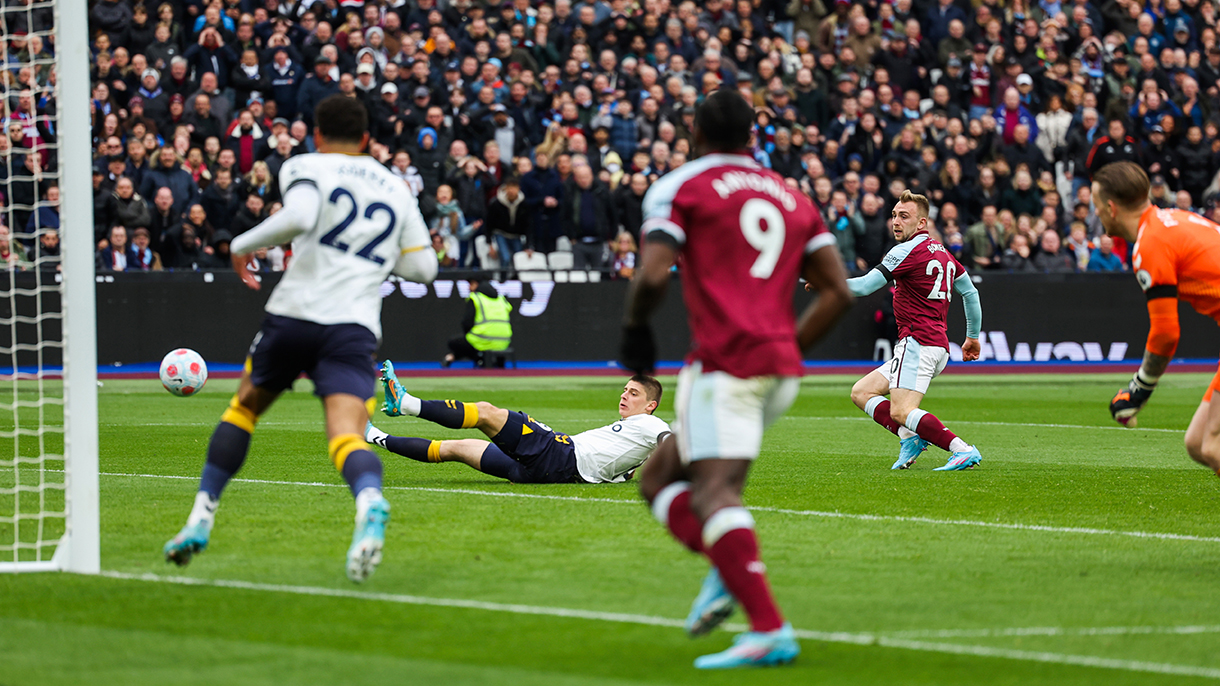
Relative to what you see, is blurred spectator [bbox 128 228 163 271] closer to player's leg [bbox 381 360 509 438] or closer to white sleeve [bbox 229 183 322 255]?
player's leg [bbox 381 360 509 438]

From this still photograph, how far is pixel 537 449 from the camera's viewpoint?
9.95m

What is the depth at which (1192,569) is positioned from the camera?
7.23 meters

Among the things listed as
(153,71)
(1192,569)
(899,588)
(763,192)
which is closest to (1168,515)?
(1192,569)

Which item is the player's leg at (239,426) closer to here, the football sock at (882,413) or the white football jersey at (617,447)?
the white football jersey at (617,447)

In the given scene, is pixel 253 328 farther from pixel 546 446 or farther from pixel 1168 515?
pixel 1168 515

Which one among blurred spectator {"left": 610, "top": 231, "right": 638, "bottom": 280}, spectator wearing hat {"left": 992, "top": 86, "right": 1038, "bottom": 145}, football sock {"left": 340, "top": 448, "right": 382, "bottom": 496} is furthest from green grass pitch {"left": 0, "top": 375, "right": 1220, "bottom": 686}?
spectator wearing hat {"left": 992, "top": 86, "right": 1038, "bottom": 145}

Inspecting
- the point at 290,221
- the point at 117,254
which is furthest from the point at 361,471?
the point at 117,254

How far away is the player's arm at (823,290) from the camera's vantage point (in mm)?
5250

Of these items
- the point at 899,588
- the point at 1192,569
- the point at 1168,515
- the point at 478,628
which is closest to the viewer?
the point at 478,628

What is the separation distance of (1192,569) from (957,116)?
20752mm

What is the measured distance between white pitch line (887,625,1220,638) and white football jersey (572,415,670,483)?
13.6 feet

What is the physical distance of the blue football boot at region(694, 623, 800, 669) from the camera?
193 inches

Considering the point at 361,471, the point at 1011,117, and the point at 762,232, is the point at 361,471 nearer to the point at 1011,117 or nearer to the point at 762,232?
the point at 762,232

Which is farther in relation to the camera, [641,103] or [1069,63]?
[1069,63]
